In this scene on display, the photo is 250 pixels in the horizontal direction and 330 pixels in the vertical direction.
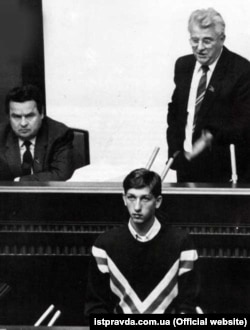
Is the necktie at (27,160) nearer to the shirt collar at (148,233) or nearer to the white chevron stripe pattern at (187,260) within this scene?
the shirt collar at (148,233)

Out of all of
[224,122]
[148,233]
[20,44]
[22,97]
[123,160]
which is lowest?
[148,233]

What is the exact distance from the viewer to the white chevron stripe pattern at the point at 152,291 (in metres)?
1.95

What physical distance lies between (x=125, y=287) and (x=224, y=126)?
89 cm

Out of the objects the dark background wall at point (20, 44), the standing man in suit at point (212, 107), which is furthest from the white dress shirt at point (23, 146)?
the standing man in suit at point (212, 107)

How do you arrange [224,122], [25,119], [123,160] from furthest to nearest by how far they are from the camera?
[123,160] < [224,122] < [25,119]

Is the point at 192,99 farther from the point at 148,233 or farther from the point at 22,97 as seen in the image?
the point at 148,233

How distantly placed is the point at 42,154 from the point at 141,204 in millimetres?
644

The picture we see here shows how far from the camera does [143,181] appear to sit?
1.95 metres

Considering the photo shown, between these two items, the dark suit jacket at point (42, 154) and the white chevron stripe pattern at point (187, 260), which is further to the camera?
the dark suit jacket at point (42, 154)

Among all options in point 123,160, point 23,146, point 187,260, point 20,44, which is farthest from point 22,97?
point 187,260

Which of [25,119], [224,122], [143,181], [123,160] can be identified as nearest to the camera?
[143,181]

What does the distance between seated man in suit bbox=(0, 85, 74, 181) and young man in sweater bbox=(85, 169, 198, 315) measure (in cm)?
51

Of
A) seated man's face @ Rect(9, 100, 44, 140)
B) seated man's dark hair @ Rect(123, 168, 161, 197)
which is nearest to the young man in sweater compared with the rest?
seated man's dark hair @ Rect(123, 168, 161, 197)

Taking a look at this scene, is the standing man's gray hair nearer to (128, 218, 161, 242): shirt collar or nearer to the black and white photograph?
the black and white photograph
